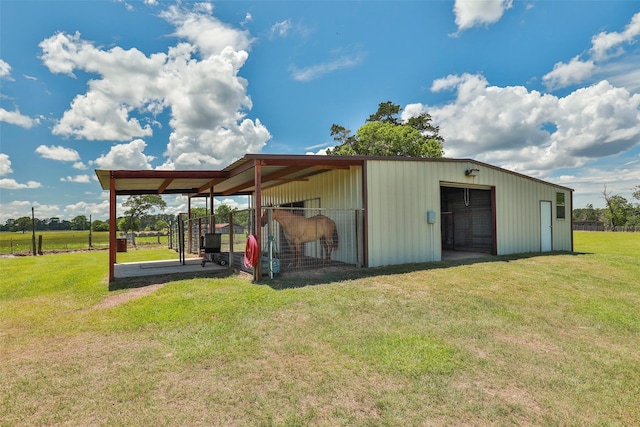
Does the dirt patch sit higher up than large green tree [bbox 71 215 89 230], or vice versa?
large green tree [bbox 71 215 89 230]

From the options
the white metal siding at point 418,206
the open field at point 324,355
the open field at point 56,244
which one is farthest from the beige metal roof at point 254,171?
the open field at point 56,244

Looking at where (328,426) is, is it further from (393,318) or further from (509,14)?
(509,14)

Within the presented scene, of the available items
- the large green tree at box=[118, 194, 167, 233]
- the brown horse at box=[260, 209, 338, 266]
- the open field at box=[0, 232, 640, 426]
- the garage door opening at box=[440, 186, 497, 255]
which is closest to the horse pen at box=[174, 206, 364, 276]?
the brown horse at box=[260, 209, 338, 266]

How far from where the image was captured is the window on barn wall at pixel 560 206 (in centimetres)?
1382

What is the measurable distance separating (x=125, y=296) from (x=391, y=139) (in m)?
23.2

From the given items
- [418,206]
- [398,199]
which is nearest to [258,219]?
[398,199]

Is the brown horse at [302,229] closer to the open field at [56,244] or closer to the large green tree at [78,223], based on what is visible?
the open field at [56,244]

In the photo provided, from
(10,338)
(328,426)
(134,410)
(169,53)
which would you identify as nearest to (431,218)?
(328,426)

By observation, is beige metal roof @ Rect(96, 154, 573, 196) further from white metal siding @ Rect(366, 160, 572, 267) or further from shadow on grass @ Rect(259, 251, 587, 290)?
shadow on grass @ Rect(259, 251, 587, 290)

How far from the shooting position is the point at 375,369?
3244 mm

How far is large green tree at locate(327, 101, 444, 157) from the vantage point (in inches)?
1019

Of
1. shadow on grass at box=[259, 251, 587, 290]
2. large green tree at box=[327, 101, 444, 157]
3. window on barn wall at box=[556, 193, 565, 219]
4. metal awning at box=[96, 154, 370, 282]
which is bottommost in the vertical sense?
shadow on grass at box=[259, 251, 587, 290]

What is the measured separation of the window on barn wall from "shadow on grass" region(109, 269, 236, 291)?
546 inches

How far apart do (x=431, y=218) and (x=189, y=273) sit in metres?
7.20
